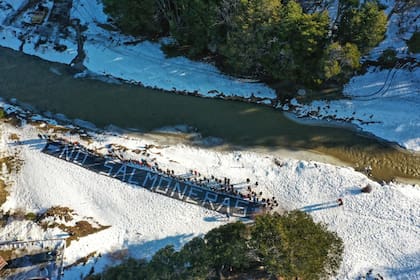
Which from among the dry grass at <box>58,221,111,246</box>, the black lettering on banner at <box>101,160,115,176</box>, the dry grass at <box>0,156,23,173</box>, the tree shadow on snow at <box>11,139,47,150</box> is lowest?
the dry grass at <box>58,221,111,246</box>

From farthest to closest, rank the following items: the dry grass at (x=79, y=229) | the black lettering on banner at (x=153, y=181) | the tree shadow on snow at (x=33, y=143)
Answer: the tree shadow on snow at (x=33, y=143) → the black lettering on banner at (x=153, y=181) → the dry grass at (x=79, y=229)

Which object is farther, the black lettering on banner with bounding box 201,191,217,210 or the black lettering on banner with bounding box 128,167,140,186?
the black lettering on banner with bounding box 128,167,140,186

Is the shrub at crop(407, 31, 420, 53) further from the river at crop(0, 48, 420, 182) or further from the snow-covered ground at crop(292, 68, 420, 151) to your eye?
the river at crop(0, 48, 420, 182)

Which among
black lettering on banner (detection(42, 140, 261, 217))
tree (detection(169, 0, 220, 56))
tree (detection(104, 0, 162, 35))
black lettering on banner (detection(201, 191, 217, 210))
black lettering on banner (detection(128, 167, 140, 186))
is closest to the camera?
black lettering on banner (detection(42, 140, 261, 217))

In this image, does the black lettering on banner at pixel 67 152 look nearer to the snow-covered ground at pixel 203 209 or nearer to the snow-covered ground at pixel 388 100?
the snow-covered ground at pixel 203 209

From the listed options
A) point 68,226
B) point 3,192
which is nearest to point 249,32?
point 68,226

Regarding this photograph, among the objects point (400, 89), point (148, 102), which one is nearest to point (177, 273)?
point (148, 102)

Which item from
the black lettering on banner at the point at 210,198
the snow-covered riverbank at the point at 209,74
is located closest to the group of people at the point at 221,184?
the black lettering on banner at the point at 210,198

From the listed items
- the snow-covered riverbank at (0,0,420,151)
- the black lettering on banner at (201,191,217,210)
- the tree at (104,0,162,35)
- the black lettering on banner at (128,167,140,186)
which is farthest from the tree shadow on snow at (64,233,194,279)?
the tree at (104,0,162,35)
